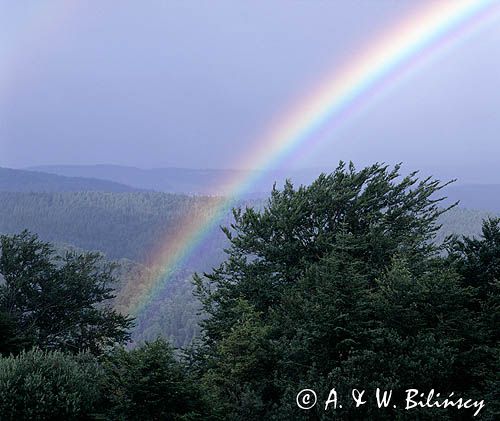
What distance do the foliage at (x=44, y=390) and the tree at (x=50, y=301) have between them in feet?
56.3

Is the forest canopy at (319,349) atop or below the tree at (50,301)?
below

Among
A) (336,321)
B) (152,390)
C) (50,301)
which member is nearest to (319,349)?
(336,321)

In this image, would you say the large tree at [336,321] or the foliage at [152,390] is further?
the large tree at [336,321]

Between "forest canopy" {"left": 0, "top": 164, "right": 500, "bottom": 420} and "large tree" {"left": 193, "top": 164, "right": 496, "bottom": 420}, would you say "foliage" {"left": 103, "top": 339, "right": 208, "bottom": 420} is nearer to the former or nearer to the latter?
"forest canopy" {"left": 0, "top": 164, "right": 500, "bottom": 420}

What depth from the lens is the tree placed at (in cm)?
3194

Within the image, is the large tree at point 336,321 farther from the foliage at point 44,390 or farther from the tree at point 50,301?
the tree at point 50,301

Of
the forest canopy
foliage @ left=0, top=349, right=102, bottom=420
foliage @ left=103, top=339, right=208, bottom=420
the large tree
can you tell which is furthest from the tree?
foliage @ left=103, top=339, right=208, bottom=420

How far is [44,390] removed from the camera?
45.4 feet

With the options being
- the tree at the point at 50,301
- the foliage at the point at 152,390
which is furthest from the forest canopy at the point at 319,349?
the tree at the point at 50,301

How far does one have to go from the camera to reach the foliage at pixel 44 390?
13531 mm

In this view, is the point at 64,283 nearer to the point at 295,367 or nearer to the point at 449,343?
the point at 295,367

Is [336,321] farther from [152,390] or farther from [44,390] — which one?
[44,390]

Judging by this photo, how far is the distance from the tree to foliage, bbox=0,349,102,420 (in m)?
17.2

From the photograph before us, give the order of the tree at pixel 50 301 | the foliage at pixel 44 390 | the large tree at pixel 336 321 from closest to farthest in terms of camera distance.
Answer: the foliage at pixel 44 390 < the large tree at pixel 336 321 < the tree at pixel 50 301
